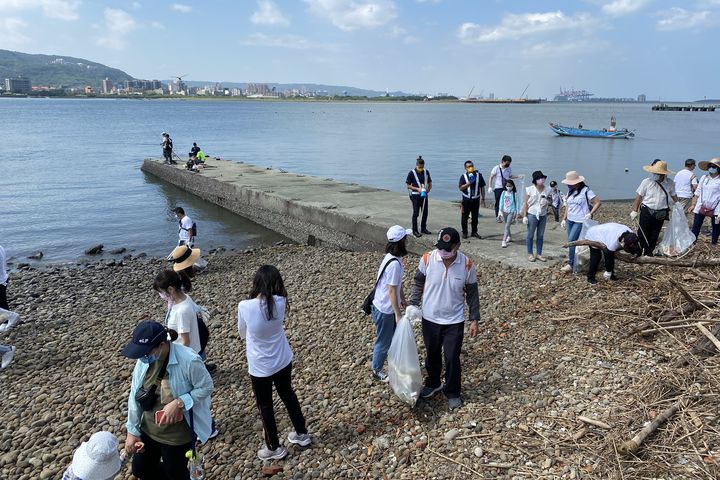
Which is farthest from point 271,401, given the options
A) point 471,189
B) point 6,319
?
point 471,189

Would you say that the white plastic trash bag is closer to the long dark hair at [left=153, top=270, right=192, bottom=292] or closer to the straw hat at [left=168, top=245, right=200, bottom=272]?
the straw hat at [left=168, top=245, right=200, bottom=272]

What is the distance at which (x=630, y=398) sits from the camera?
4.12 m

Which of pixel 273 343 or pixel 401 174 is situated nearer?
pixel 273 343

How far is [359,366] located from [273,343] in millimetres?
2094

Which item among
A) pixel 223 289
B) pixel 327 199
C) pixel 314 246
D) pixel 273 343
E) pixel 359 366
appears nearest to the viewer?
pixel 273 343

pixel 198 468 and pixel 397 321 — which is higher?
pixel 397 321

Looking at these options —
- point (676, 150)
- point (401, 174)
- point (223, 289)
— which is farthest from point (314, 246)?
point (676, 150)

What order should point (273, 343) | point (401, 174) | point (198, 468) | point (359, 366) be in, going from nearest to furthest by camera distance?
point (198, 468), point (273, 343), point (359, 366), point (401, 174)

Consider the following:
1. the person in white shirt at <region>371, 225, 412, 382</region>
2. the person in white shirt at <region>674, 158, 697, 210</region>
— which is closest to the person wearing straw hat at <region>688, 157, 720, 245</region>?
the person in white shirt at <region>674, 158, 697, 210</region>

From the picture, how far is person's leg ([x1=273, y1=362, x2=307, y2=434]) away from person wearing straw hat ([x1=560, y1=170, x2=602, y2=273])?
5.04 meters

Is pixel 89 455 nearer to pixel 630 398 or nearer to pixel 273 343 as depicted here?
pixel 273 343

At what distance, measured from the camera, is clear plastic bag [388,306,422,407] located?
14.9 ft

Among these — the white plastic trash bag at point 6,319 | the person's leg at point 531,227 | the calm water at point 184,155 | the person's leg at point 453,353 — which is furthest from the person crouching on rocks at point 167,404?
the calm water at point 184,155

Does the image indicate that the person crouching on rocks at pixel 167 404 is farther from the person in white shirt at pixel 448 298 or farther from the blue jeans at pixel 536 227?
the blue jeans at pixel 536 227
